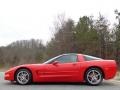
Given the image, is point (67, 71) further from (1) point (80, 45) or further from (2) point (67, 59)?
(1) point (80, 45)

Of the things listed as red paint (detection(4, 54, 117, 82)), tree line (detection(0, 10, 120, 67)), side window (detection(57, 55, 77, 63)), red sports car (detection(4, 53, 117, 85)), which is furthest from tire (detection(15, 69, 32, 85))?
tree line (detection(0, 10, 120, 67))

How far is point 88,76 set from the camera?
12.4 meters

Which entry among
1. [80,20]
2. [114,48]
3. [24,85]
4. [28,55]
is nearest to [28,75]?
[24,85]

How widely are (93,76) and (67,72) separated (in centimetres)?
92

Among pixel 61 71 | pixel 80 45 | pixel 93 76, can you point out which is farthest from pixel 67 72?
pixel 80 45

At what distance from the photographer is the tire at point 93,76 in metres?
12.4

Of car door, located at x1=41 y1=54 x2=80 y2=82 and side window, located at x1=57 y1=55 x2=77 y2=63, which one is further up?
side window, located at x1=57 y1=55 x2=77 y2=63

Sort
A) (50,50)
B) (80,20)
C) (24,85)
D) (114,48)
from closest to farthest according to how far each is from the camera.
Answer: (24,85), (114,48), (50,50), (80,20)

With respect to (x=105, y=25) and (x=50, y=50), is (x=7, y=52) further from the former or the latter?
(x=105, y=25)

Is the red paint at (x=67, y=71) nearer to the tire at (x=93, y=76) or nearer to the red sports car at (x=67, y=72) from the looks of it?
the red sports car at (x=67, y=72)

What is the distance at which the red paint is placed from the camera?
12438mm

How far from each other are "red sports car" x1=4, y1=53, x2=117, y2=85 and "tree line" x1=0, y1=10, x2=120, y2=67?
84.7ft

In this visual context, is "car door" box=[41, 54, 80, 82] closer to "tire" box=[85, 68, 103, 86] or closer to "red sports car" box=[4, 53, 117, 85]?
"red sports car" box=[4, 53, 117, 85]

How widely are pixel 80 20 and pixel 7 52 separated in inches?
461
